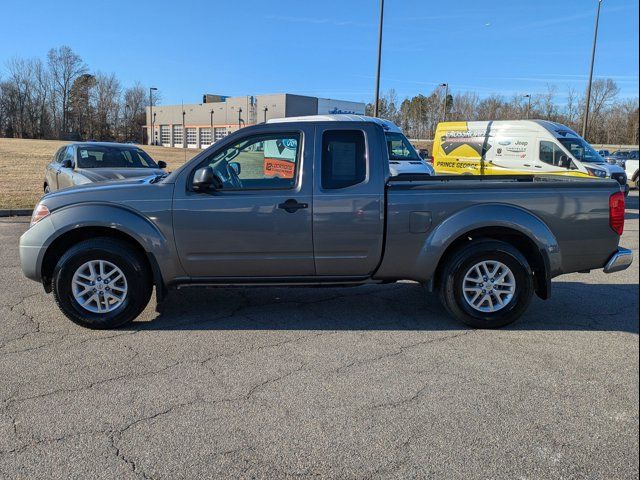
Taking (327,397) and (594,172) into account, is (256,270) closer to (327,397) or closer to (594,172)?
(327,397)

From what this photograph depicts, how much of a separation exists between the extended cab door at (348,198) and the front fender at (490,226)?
0.51 metres

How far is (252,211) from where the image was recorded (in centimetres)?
460

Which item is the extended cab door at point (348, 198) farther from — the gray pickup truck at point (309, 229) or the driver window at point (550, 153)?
the driver window at point (550, 153)

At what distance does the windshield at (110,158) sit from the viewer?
10.9 meters

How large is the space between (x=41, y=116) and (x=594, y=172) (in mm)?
110394

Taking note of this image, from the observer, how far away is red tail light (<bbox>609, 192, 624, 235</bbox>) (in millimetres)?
4711

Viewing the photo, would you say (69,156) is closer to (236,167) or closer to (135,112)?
(236,167)

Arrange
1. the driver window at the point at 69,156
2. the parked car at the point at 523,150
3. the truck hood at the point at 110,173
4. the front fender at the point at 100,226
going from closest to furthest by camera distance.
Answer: the front fender at the point at 100,226 < the truck hood at the point at 110,173 < the driver window at the point at 69,156 < the parked car at the point at 523,150

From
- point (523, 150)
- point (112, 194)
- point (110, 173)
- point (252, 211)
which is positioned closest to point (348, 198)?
point (252, 211)

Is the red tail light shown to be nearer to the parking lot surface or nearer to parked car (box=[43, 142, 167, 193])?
the parking lot surface

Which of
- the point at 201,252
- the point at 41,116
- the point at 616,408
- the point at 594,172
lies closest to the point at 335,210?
the point at 201,252

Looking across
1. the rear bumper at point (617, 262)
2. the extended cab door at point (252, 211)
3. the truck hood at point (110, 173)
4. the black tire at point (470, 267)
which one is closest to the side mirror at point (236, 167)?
the extended cab door at point (252, 211)

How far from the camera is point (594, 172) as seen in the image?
44.9ft

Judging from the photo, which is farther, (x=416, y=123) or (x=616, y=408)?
(x=416, y=123)
